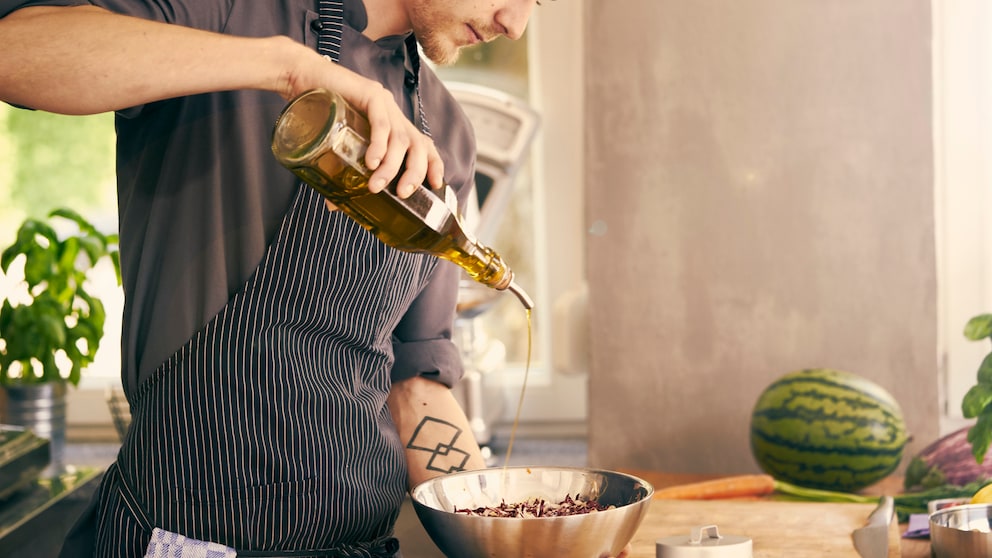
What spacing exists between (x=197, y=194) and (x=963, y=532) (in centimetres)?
86

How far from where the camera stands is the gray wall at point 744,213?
6.20 ft

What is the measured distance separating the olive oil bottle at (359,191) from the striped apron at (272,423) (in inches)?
3.9

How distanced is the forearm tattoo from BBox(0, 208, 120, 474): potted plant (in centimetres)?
131

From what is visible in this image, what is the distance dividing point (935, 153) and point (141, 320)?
1434mm

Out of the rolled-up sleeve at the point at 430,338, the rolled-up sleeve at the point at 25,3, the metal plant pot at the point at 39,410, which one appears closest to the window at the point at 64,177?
the metal plant pot at the point at 39,410

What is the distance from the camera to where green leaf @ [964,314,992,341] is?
1.46 metres

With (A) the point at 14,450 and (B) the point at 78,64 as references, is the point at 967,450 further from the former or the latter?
(A) the point at 14,450

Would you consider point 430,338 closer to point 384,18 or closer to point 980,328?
point 384,18

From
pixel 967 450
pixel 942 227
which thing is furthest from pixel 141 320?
pixel 942 227

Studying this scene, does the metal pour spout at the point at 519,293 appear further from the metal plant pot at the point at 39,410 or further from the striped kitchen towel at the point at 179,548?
the metal plant pot at the point at 39,410

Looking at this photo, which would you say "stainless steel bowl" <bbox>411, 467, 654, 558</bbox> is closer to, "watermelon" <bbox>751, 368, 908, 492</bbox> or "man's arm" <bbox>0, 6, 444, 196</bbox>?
"man's arm" <bbox>0, 6, 444, 196</bbox>

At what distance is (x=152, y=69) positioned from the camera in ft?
2.86

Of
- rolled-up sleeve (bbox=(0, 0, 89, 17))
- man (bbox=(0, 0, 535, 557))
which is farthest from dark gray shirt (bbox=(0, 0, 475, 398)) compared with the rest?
rolled-up sleeve (bbox=(0, 0, 89, 17))

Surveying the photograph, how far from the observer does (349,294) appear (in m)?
1.14
